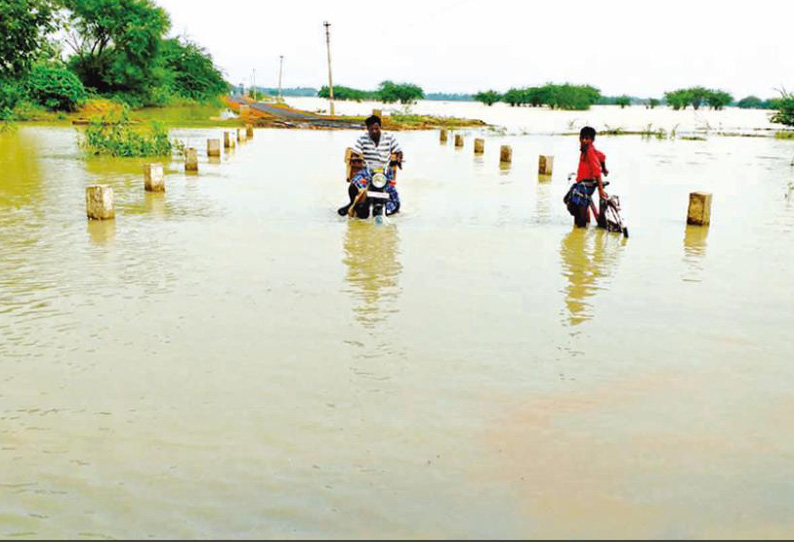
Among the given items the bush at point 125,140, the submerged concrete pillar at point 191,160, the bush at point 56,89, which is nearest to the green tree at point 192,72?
the bush at point 56,89

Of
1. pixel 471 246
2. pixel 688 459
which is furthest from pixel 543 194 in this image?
pixel 688 459

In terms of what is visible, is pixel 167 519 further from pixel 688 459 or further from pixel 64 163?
pixel 64 163

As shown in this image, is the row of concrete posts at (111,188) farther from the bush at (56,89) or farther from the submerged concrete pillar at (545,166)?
the bush at (56,89)

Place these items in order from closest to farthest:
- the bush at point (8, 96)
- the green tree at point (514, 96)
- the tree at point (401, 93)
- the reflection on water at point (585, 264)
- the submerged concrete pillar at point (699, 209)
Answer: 1. the reflection on water at point (585, 264)
2. the submerged concrete pillar at point (699, 209)
3. the bush at point (8, 96)
4. the tree at point (401, 93)
5. the green tree at point (514, 96)

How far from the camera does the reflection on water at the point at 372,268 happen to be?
23.8ft

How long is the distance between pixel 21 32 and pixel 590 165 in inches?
837

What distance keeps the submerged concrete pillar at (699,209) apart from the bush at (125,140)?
1626cm

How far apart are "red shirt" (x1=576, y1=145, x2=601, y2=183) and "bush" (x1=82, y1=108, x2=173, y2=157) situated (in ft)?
50.9

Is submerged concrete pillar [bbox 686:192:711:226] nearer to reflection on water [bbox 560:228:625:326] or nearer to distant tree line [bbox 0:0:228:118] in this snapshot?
reflection on water [bbox 560:228:625:326]

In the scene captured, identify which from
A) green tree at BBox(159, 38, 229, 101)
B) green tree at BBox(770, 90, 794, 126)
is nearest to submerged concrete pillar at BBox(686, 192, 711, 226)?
green tree at BBox(770, 90, 794, 126)

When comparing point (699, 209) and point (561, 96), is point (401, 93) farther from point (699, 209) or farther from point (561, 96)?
point (699, 209)

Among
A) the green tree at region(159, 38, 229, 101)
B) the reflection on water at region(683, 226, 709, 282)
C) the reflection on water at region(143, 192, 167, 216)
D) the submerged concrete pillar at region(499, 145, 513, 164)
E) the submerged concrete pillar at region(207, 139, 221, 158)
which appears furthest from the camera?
the green tree at region(159, 38, 229, 101)

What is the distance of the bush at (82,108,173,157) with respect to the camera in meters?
23.0

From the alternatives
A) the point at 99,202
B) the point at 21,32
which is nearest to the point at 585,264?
the point at 99,202
